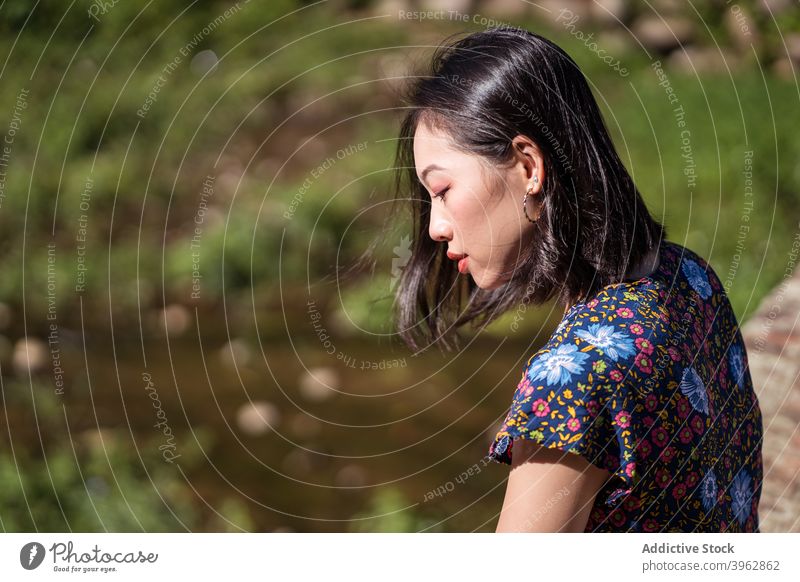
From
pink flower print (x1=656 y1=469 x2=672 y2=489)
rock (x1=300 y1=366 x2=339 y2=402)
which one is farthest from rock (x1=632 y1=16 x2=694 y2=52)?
pink flower print (x1=656 y1=469 x2=672 y2=489)

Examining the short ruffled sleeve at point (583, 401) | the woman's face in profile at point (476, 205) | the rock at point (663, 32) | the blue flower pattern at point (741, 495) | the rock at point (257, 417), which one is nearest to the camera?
the short ruffled sleeve at point (583, 401)

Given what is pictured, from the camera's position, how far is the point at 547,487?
0.89m

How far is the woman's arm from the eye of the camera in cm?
89

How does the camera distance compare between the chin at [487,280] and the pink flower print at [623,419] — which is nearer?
the pink flower print at [623,419]

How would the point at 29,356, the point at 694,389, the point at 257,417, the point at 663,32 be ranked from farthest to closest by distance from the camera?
the point at 663,32 → the point at 29,356 → the point at 257,417 → the point at 694,389

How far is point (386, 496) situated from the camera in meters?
1.94

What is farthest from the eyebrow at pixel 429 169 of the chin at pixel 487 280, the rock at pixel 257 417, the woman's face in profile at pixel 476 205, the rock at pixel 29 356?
the rock at pixel 29 356

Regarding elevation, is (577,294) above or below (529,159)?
below

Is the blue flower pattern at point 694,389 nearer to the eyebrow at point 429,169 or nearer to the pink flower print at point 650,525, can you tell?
the pink flower print at point 650,525

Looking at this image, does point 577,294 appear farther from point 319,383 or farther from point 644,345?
point 319,383

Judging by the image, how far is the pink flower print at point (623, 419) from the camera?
2.95 feet

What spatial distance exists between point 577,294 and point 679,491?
22 centimetres

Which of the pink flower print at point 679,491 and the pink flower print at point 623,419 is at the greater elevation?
the pink flower print at point 623,419

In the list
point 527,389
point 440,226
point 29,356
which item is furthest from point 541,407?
point 29,356
